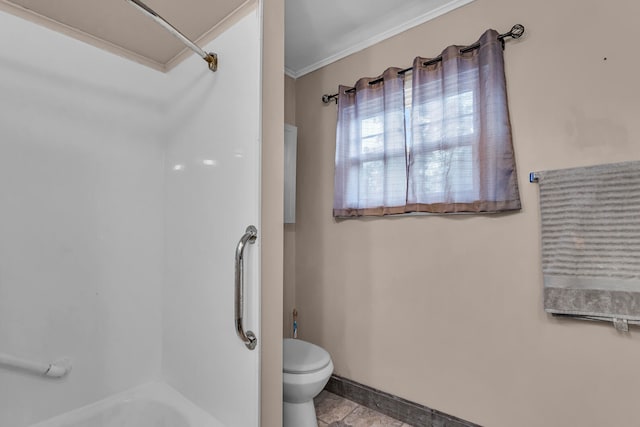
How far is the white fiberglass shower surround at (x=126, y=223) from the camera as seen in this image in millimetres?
1400

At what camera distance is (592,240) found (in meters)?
1.42

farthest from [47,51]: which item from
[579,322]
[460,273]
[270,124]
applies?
[579,322]

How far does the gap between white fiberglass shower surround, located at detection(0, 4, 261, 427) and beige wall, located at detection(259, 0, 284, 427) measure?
5cm

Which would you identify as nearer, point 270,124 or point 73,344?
point 270,124

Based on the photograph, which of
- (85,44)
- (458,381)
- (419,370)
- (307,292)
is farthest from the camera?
(307,292)

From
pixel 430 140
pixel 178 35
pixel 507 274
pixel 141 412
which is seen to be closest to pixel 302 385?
pixel 141 412

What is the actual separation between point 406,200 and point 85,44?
200 cm

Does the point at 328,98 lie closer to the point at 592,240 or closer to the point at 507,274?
the point at 507,274

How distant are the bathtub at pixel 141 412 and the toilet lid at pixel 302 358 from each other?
423 mm

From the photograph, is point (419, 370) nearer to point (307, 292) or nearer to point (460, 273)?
point (460, 273)

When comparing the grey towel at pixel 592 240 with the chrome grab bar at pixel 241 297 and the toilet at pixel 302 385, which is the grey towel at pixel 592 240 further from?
the chrome grab bar at pixel 241 297

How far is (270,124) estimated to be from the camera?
1.35m

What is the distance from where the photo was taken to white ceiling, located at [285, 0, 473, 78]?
1931mm

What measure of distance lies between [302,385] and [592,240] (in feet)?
5.06
